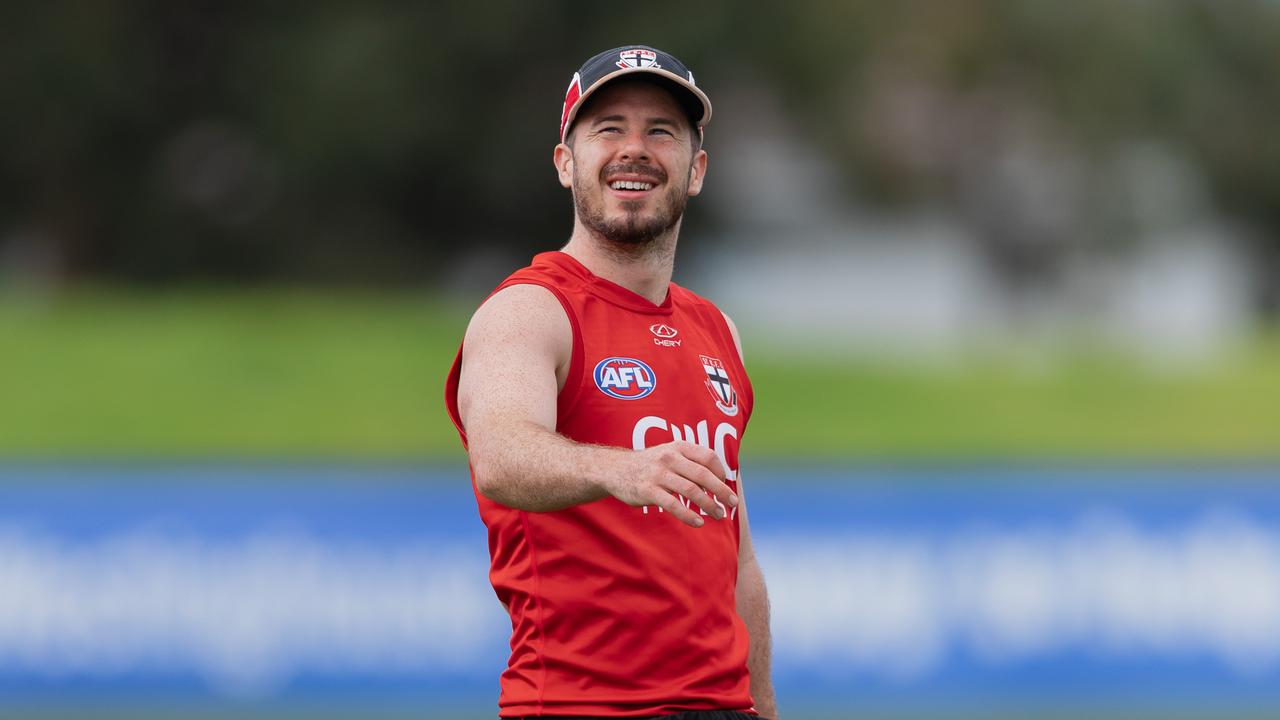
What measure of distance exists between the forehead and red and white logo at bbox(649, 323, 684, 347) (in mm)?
509

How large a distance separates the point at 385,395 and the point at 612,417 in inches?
529

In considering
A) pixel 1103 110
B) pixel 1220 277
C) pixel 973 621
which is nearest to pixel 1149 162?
pixel 1103 110

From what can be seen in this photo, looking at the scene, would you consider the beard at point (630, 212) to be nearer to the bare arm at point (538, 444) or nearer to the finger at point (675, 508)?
the bare arm at point (538, 444)

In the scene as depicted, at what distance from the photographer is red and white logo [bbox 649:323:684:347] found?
12.4ft

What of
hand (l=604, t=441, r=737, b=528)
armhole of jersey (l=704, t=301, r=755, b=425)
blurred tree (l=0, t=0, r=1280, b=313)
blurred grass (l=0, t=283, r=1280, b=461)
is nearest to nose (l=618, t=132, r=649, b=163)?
armhole of jersey (l=704, t=301, r=755, b=425)

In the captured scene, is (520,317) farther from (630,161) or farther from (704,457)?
(704,457)

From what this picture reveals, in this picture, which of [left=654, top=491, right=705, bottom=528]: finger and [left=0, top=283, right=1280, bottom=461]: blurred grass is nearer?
[left=654, top=491, right=705, bottom=528]: finger

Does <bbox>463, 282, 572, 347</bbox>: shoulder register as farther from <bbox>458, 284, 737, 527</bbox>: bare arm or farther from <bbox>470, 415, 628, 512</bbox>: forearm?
<bbox>470, 415, 628, 512</bbox>: forearm

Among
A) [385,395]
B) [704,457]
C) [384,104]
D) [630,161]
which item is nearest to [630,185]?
[630,161]

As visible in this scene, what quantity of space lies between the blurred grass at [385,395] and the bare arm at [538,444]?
9.45 meters

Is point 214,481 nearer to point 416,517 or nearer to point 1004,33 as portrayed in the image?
point 416,517

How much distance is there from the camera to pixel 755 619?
4199 millimetres

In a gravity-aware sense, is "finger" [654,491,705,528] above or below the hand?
below

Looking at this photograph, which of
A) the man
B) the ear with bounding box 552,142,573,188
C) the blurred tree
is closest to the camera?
the man
